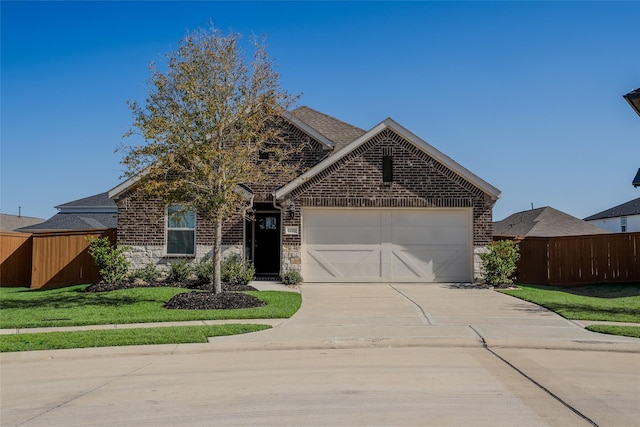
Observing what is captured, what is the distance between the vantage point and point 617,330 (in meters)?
10.7

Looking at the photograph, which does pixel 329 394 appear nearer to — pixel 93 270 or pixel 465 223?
pixel 465 223

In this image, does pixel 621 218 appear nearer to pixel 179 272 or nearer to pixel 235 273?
pixel 235 273

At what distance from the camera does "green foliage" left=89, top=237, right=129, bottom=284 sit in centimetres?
1781

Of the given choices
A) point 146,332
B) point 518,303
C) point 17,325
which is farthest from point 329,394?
point 518,303

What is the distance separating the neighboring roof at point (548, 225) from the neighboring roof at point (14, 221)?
1371 inches

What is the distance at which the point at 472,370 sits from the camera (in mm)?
7801

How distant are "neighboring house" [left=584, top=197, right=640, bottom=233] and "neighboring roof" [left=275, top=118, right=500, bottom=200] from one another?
82.1ft

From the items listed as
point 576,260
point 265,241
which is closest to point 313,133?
point 265,241

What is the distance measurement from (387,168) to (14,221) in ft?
125

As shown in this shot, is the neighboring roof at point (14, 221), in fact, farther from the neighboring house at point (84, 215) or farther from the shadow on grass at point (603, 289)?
the shadow on grass at point (603, 289)

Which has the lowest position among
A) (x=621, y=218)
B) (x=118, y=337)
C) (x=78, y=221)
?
(x=118, y=337)

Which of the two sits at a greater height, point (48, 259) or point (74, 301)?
point (48, 259)

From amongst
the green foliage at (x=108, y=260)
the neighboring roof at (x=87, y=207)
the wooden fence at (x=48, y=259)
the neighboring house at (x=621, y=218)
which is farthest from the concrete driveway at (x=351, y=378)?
the neighboring house at (x=621, y=218)

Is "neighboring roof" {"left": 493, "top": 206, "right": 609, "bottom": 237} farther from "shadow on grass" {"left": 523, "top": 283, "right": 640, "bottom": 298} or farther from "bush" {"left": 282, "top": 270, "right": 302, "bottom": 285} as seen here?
"bush" {"left": 282, "top": 270, "right": 302, "bottom": 285}
